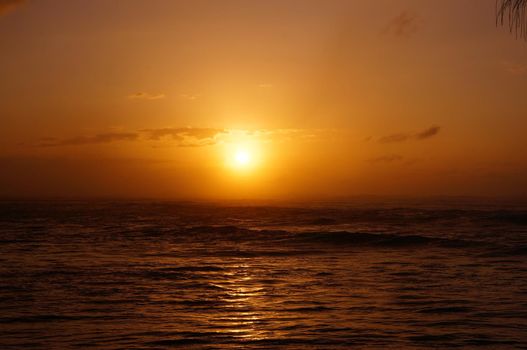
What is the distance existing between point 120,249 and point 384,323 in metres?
15.7

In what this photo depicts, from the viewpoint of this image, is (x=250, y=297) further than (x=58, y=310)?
Yes

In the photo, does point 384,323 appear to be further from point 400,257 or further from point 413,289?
point 400,257

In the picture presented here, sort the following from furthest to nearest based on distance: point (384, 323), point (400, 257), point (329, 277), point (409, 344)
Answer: point (400, 257) < point (329, 277) < point (384, 323) < point (409, 344)

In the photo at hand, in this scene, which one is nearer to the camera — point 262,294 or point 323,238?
point 262,294

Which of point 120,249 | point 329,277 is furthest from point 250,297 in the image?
point 120,249

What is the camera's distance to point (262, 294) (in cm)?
1360

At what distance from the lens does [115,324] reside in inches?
416

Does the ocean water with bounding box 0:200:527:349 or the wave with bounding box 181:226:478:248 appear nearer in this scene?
the ocean water with bounding box 0:200:527:349

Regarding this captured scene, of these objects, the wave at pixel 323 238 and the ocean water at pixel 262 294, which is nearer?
the ocean water at pixel 262 294

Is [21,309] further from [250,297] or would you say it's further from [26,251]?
[26,251]

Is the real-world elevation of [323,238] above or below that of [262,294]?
above

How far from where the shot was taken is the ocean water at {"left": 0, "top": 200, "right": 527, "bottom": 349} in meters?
9.60

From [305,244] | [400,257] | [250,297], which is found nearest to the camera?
[250,297]

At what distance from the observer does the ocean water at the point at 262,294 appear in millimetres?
9602
